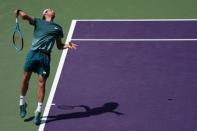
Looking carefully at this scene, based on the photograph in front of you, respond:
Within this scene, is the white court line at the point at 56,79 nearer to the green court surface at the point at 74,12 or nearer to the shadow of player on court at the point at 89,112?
the green court surface at the point at 74,12

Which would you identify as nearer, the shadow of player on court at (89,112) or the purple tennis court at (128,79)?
the purple tennis court at (128,79)

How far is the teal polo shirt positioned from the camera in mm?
11109

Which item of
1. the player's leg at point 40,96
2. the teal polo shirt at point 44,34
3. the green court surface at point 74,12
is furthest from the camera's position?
the green court surface at point 74,12

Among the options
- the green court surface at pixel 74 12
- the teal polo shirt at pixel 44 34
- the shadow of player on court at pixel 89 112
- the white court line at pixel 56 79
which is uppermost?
the green court surface at pixel 74 12

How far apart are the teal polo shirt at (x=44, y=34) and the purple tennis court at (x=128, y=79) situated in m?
1.53

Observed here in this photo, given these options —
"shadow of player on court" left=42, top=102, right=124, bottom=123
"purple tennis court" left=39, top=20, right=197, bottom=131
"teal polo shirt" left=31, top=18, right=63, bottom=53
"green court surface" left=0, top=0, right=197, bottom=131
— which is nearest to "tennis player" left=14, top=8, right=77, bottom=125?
"teal polo shirt" left=31, top=18, right=63, bottom=53

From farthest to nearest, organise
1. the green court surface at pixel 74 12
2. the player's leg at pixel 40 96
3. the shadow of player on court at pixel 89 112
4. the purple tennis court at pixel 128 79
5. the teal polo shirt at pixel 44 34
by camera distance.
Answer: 1. the green court surface at pixel 74 12
2. the shadow of player on court at pixel 89 112
3. the purple tennis court at pixel 128 79
4. the player's leg at pixel 40 96
5. the teal polo shirt at pixel 44 34

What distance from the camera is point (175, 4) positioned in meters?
16.6

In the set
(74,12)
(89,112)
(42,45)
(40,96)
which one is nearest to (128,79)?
(89,112)

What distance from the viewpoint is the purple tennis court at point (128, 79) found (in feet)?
38.0

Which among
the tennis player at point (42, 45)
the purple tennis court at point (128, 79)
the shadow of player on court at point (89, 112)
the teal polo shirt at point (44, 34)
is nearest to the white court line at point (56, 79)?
the purple tennis court at point (128, 79)

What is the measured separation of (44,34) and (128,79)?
2748 mm

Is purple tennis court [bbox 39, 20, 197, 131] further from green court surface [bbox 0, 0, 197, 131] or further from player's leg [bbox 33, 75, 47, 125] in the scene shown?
green court surface [bbox 0, 0, 197, 131]

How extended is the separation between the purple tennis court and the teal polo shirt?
153 centimetres
